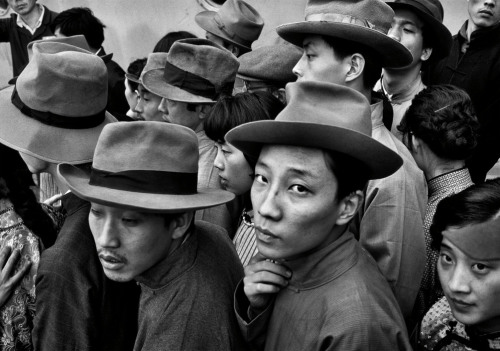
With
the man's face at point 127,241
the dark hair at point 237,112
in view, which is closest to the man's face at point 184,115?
the dark hair at point 237,112

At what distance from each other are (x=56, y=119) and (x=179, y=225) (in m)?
0.87

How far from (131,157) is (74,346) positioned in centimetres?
75

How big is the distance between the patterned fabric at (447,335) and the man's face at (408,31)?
6.20ft

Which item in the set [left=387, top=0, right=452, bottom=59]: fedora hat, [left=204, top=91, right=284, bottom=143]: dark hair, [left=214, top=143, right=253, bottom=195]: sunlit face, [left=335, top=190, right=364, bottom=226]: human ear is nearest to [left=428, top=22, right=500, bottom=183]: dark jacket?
[left=387, top=0, right=452, bottom=59]: fedora hat

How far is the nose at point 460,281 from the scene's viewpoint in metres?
2.17

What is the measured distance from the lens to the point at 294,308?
2180mm

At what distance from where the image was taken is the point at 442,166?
121 inches

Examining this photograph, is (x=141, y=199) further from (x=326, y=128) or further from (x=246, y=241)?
(x=246, y=241)

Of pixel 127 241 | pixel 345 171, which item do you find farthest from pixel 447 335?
pixel 127 241

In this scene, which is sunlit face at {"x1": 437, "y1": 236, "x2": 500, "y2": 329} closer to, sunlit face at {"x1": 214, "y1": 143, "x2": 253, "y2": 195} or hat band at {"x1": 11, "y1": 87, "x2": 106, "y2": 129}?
sunlit face at {"x1": 214, "y1": 143, "x2": 253, "y2": 195}

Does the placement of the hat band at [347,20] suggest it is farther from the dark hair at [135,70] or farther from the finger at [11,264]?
the dark hair at [135,70]

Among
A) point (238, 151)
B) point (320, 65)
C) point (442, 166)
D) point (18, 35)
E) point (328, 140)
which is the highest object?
point (328, 140)

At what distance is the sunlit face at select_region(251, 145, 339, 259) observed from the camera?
2074 millimetres

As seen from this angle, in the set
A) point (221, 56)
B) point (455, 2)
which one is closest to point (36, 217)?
point (221, 56)
